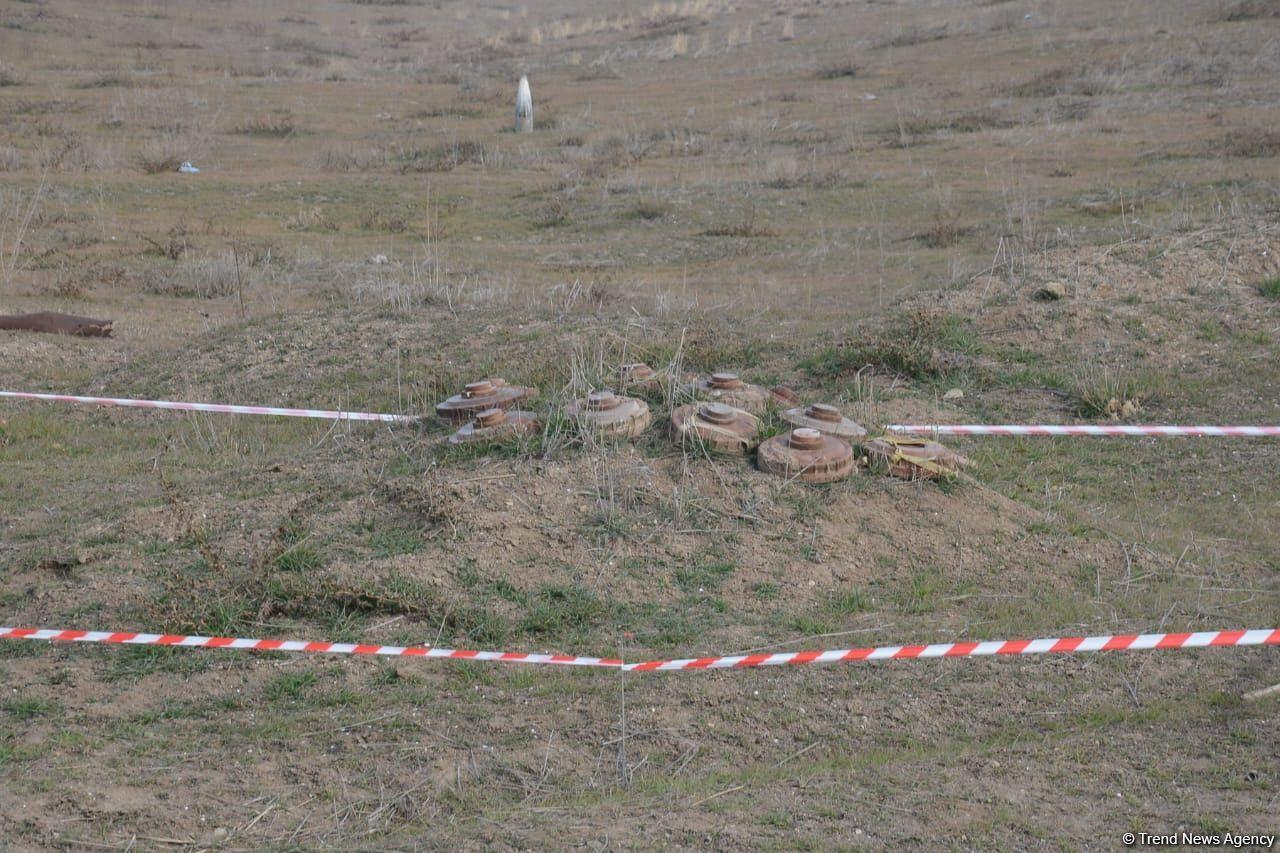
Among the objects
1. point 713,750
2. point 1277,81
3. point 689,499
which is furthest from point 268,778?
point 1277,81

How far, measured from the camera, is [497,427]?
6227 mm

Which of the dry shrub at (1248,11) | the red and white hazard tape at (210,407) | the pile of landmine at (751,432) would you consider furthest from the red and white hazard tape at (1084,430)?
the dry shrub at (1248,11)

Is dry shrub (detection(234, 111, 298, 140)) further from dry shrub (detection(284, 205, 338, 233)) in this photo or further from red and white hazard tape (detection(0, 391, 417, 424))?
red and white hazard tape (detection(0, 391, 417, 424))

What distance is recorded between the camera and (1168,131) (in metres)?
17.8

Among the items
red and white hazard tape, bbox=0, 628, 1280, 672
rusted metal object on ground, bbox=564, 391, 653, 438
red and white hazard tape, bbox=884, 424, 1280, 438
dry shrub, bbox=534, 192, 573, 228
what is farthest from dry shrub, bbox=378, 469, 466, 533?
dry shrub, bbox=534, 192, 573, 228

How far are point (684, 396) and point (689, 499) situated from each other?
3.60ft

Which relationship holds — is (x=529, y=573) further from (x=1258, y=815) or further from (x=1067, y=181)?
(x=1067, y=181)

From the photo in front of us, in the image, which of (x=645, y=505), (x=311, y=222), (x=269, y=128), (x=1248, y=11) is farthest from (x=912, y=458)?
(x=1248, y=11)

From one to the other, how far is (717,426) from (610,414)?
55 cm

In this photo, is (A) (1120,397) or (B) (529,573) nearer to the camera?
(B) (529,573)

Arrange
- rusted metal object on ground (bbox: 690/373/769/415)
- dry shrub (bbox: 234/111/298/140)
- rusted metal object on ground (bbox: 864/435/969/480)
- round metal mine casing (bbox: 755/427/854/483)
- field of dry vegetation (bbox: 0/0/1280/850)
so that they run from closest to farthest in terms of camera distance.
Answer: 1. field of dry vegetation (bbox: 0/0/1280/850)
2. round metal mine casing (bbox: 755/427/854/483)
3. rusted metal object on ground (bbox: 864/435/969/480)
4. rusted metal object on ground (bbox: 690/373/769/415)
5. dry shrub (bbox: 234/111/298/140)

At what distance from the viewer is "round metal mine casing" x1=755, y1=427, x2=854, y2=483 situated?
228 inches

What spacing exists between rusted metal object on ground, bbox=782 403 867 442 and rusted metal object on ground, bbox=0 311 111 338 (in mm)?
7080

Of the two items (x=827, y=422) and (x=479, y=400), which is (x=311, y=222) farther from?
(x=827, y=422)
